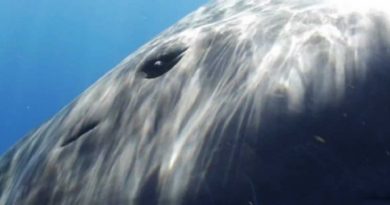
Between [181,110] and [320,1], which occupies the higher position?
[320,1]

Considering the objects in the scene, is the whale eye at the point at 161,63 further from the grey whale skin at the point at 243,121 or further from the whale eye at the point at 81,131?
the whale eye at the point at 81,131

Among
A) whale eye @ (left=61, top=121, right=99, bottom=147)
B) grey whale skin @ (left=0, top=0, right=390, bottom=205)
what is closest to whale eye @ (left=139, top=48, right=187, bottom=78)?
grey whale skin @ (left=0, top=0, right=390, bottom=205)

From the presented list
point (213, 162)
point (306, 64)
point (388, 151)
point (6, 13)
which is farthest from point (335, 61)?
point (6, 13)

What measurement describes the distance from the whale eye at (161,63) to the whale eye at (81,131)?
404mm

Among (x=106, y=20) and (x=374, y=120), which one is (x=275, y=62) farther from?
(x=106, y=20)

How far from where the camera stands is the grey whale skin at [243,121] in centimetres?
201

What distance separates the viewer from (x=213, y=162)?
87.5 inches

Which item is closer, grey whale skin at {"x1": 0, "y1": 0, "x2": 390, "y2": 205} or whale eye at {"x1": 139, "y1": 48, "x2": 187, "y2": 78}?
grey whale skin at {"x1": 0, "y1": 0, "x2": 390, "y2": 205}

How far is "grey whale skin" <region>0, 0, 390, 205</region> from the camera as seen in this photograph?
2.01 m

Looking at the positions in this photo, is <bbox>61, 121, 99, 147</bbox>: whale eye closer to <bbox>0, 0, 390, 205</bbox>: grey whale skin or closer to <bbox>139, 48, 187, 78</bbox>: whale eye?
<bbox>0, 0, 390, 205</bbox>: grey whale skin

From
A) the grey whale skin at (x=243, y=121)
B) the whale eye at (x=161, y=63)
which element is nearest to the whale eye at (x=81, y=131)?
the grey whale skin at (x=243, y=121)

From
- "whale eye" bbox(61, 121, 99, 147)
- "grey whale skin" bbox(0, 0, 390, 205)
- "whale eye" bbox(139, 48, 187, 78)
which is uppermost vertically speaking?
"whale eye" bbox(139, 48, 187, 78)

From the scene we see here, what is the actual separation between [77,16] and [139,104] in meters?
55.9

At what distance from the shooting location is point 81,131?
3100 mm
